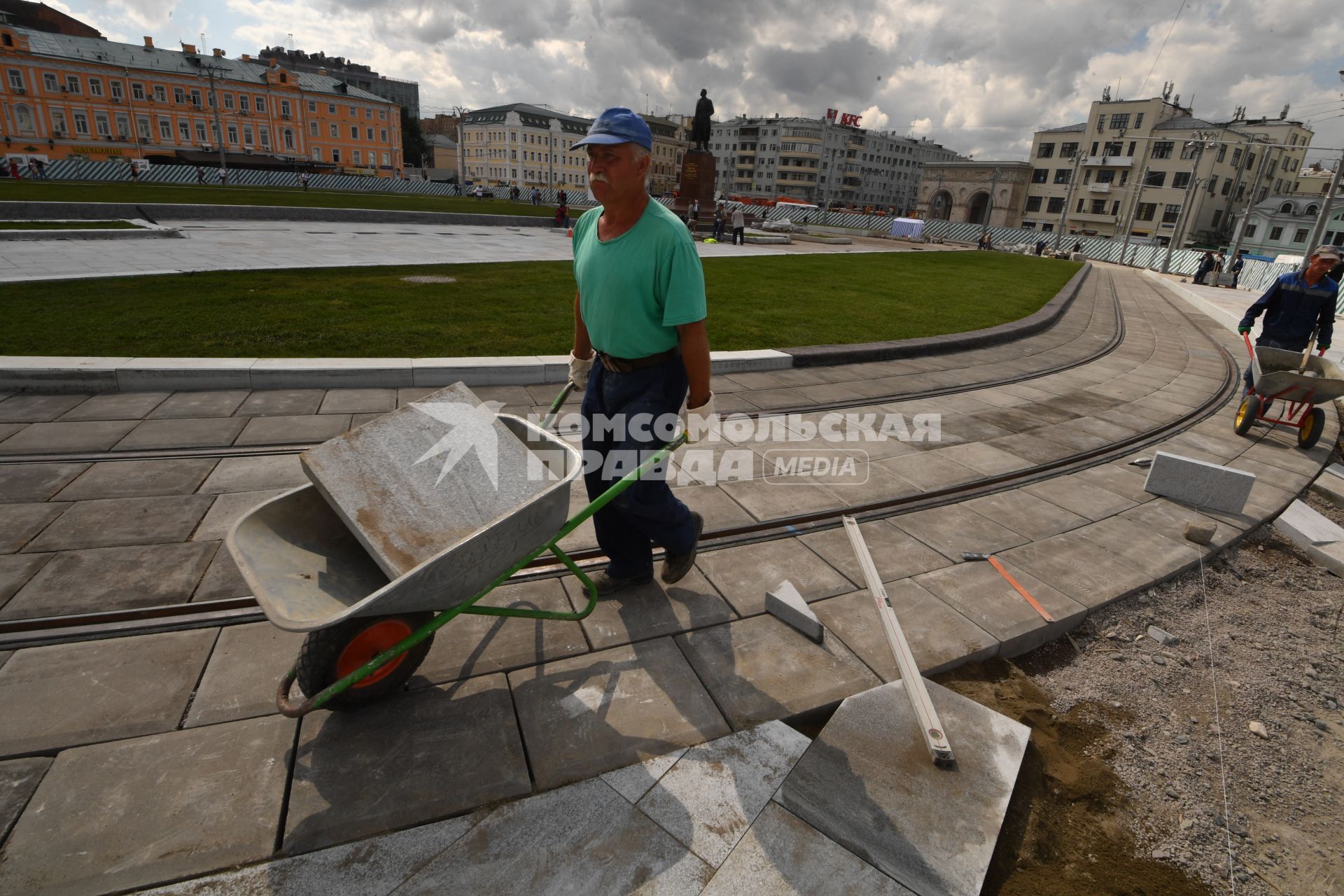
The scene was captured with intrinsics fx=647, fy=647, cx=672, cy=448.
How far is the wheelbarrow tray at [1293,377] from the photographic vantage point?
6.36m

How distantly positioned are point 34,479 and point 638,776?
4.30 m

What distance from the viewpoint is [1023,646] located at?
3250 mm

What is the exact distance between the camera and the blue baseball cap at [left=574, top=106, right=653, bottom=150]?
2672mm

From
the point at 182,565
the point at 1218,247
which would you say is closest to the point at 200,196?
the point at 182,565

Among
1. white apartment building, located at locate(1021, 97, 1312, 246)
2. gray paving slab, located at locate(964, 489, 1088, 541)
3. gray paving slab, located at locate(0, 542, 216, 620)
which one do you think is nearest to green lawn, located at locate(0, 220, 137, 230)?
gray paving slab, located at locate(0, 542, 216, 620)

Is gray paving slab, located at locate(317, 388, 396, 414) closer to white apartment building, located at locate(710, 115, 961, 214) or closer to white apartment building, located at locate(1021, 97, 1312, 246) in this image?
white apartment building, located at locate(1021, 97, 1312, 246)

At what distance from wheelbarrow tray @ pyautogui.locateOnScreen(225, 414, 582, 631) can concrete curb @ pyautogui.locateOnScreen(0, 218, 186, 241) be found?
58.7ft

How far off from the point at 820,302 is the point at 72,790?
12525 millimetres

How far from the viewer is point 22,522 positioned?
354 centimetres

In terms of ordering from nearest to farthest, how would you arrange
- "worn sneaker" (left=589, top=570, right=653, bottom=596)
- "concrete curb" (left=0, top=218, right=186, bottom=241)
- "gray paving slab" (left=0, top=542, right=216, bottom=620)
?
"gray paving slab" (left=0, top=542, right=216, bottom=620)
"worn sneaker" (left=589, top=570, right=653, bottom=596)
"concrete curb" (left=0, top=218, right=186, bottom=241)

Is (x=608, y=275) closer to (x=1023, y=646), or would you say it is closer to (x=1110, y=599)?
(x=1023, y=646)

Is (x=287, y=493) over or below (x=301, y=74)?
below

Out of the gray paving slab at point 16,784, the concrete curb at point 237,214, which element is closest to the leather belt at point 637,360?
the gray paving slab at point 16,784

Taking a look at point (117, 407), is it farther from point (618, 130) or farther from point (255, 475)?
point (618, 130)
